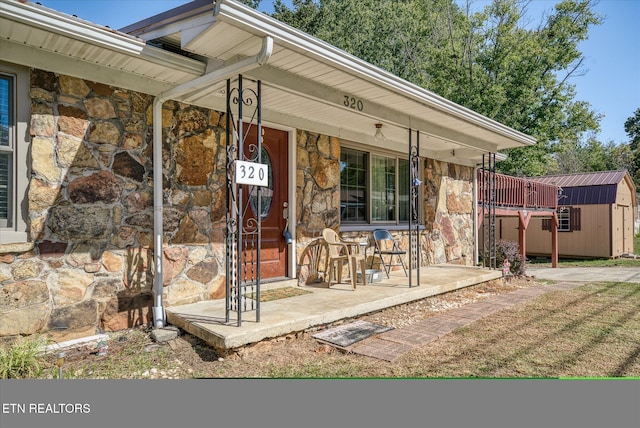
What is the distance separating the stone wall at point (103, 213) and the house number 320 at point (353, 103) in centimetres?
156

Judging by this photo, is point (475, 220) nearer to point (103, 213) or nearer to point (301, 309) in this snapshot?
point (301, 309)

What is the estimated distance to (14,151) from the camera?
3488mm

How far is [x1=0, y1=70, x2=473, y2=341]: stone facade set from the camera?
11.7 feet

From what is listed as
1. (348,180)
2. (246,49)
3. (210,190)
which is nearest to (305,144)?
(348,180)

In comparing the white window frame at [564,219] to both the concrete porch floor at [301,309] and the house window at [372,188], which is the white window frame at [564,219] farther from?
the concrete porch floor at [301,309]

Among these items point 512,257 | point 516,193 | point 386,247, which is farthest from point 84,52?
point 516,193

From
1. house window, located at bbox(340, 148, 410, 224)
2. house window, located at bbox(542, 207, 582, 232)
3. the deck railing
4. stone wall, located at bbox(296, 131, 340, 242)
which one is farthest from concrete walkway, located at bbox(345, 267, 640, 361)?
house window, located at bbox(542, 207, 582, 232)

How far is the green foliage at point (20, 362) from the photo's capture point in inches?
119

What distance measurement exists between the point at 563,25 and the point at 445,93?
16.7 feet

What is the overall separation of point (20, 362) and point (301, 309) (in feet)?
7.95

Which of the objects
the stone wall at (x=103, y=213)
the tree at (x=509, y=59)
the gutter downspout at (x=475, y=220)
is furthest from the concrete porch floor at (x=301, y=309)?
the tree at (x=509, y=59)

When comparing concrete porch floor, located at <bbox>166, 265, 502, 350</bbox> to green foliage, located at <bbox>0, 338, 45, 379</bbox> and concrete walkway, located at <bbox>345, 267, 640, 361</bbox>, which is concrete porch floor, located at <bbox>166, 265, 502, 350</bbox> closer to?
concrete walkway, located at <bbox>345, 267, 640, 361</bbox>

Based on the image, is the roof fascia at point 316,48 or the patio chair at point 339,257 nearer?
the roof fascia at point 316,48

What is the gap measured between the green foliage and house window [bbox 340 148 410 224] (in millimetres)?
4529
